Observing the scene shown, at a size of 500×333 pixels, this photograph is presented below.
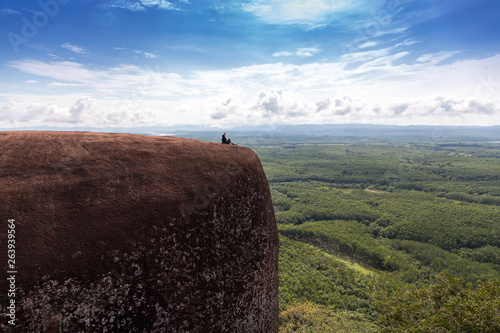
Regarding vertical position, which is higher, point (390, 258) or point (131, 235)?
point (131, 235)

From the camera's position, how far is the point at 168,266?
712 centimetres

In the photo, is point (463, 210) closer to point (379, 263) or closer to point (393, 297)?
point (379, 263)

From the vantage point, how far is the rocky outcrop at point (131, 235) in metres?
6.08

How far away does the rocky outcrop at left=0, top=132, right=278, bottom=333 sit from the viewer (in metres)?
6.08

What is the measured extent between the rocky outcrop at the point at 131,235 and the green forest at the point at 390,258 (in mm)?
13555

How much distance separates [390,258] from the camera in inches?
2212

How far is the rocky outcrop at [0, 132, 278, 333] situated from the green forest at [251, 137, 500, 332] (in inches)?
534

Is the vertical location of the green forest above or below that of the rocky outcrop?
below

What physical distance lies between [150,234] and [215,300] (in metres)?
2.80

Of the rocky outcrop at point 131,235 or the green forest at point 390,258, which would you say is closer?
the rocky outcrop at point 131,235

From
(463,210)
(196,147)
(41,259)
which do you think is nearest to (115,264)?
(41,259)

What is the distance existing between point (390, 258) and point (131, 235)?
6213cm

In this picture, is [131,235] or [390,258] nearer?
[131,235]

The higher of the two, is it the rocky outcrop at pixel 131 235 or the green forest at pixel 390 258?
the rocky outcrop at pixel 131 235
